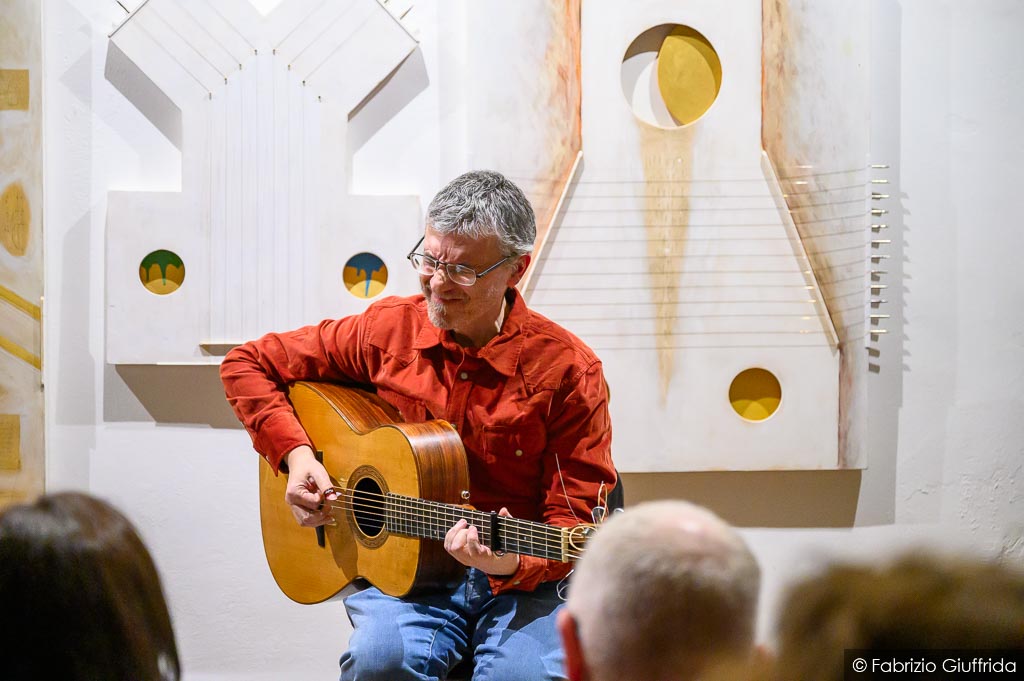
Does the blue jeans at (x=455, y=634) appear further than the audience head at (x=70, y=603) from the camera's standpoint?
Yes

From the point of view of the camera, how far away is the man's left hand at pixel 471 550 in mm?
1746

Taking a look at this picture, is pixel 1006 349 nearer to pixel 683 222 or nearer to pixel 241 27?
pixel 683 222

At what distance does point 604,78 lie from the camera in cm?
262

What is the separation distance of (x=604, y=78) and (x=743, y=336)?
0.78 m

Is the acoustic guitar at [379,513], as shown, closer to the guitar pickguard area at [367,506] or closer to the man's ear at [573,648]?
the guitar pickguard area at [367,506]

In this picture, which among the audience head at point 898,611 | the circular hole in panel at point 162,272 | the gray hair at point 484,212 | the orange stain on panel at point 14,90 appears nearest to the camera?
the audience head at point 898,611

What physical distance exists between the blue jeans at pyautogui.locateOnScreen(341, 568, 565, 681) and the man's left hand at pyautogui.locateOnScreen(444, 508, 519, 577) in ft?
0.49

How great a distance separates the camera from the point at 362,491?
1.99 meters

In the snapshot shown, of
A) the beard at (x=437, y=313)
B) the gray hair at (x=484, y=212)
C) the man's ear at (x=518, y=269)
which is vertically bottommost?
the beard at (x=437, y=313)

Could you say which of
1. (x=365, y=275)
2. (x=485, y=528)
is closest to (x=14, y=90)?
(x=365, y=275)

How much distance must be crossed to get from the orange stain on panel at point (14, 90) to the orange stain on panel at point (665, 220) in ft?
5.25

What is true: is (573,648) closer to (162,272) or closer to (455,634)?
(455,634)

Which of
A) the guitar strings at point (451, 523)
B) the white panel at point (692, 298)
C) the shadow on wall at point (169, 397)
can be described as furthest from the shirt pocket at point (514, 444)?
the shadow on wall at point (169, 397)

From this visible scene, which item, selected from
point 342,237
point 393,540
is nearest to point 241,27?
point 342,237
